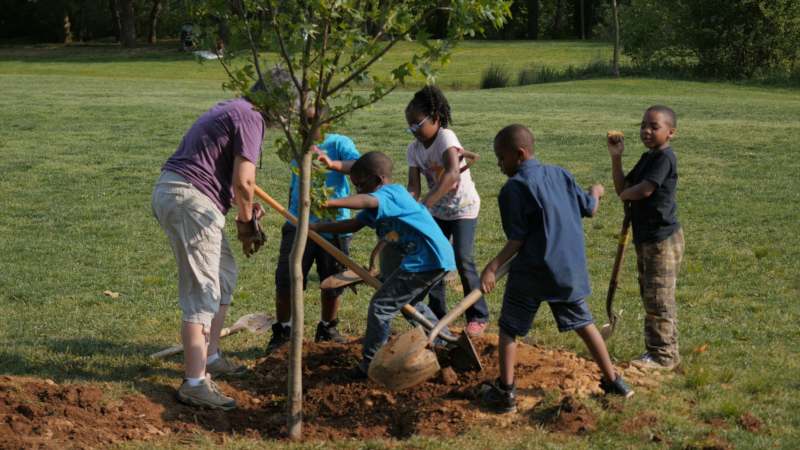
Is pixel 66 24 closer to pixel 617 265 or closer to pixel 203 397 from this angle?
pixel 203 397

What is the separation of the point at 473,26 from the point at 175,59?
1720 inches

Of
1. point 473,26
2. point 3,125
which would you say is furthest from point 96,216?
point 3,125

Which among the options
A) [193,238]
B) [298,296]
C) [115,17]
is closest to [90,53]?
[115,17]

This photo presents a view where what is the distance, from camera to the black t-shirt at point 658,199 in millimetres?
4688

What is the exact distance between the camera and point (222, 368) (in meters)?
4.89

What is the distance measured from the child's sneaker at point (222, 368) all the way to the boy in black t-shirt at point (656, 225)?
8.81 feet

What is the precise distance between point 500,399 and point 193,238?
6.56ft

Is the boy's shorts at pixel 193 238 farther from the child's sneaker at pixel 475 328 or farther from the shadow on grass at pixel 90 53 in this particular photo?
the shadow on grass at pixel 90 53

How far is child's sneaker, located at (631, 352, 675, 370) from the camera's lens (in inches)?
191

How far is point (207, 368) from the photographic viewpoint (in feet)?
15.9

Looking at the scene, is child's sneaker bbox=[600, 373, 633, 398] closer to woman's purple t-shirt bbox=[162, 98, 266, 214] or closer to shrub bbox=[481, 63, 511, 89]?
woman's purple t-shirt bbox=[162, 98, 266, 214]

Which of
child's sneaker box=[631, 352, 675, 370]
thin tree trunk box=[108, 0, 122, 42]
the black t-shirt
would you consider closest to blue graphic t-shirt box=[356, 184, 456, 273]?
the black t-shirt

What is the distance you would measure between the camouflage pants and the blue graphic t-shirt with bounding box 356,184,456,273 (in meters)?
1.36

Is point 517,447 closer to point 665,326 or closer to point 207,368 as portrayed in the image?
point 665,326
